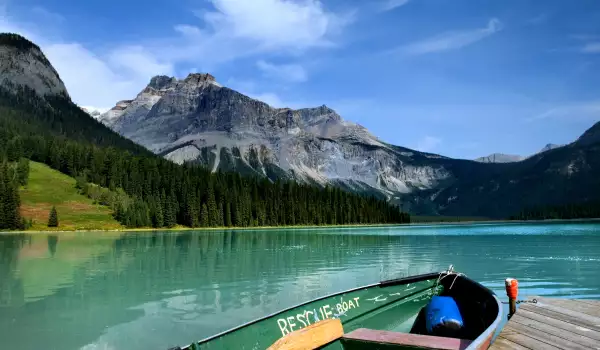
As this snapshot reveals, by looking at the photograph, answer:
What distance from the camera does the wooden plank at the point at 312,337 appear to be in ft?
38.0

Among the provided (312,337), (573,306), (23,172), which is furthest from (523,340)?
(23,172)

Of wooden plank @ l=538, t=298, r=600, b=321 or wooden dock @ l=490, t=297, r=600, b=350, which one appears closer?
wooden dock @ l=490, t=297, r=600, b=350

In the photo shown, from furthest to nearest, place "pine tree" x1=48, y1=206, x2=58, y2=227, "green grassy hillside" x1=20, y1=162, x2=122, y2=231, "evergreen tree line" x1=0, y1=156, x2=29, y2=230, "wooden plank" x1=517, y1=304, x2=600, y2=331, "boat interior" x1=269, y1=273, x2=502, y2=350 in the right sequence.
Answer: "green grassy hillside" x1=20, y1=162, x2=122, y2=231
"pine tree" x1=48, y1=206, x2=58, y2=227
"evergreen tree line" x1=0, y1=156, x2=29, y2=230
"wooden plank" x1=517, y1=304, x2=600, y2=331
"boat interior" x1=269, y1=273, x2=502, y2=350

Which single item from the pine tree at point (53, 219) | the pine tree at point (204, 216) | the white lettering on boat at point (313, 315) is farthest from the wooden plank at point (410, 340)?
the pine tree at point (204, 216)

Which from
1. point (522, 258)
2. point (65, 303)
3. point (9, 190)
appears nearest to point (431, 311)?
point (65, 303)

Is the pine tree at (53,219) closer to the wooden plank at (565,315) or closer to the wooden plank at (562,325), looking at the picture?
the wooden plank at (565,315)

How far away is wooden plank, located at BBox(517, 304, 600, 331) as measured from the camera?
46.9ft

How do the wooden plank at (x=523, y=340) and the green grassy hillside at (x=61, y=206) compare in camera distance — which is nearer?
the wooden plank at (x=523, y=340)

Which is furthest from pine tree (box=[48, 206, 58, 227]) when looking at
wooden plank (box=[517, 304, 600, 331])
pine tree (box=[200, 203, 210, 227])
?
wooden plank (box=[517, 304, 600, 331])

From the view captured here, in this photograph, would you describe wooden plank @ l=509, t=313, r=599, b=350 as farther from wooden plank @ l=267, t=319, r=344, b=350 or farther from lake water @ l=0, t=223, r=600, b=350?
lake water @ l=0, t=223, r=600, b=350

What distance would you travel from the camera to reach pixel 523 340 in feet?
40.5

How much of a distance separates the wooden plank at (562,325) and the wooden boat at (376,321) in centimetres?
139

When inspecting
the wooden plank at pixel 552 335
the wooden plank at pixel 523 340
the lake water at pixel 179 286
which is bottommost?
the lake water at pixel 179 286

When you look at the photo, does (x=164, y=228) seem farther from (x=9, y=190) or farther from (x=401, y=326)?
(x=401, y=326)
